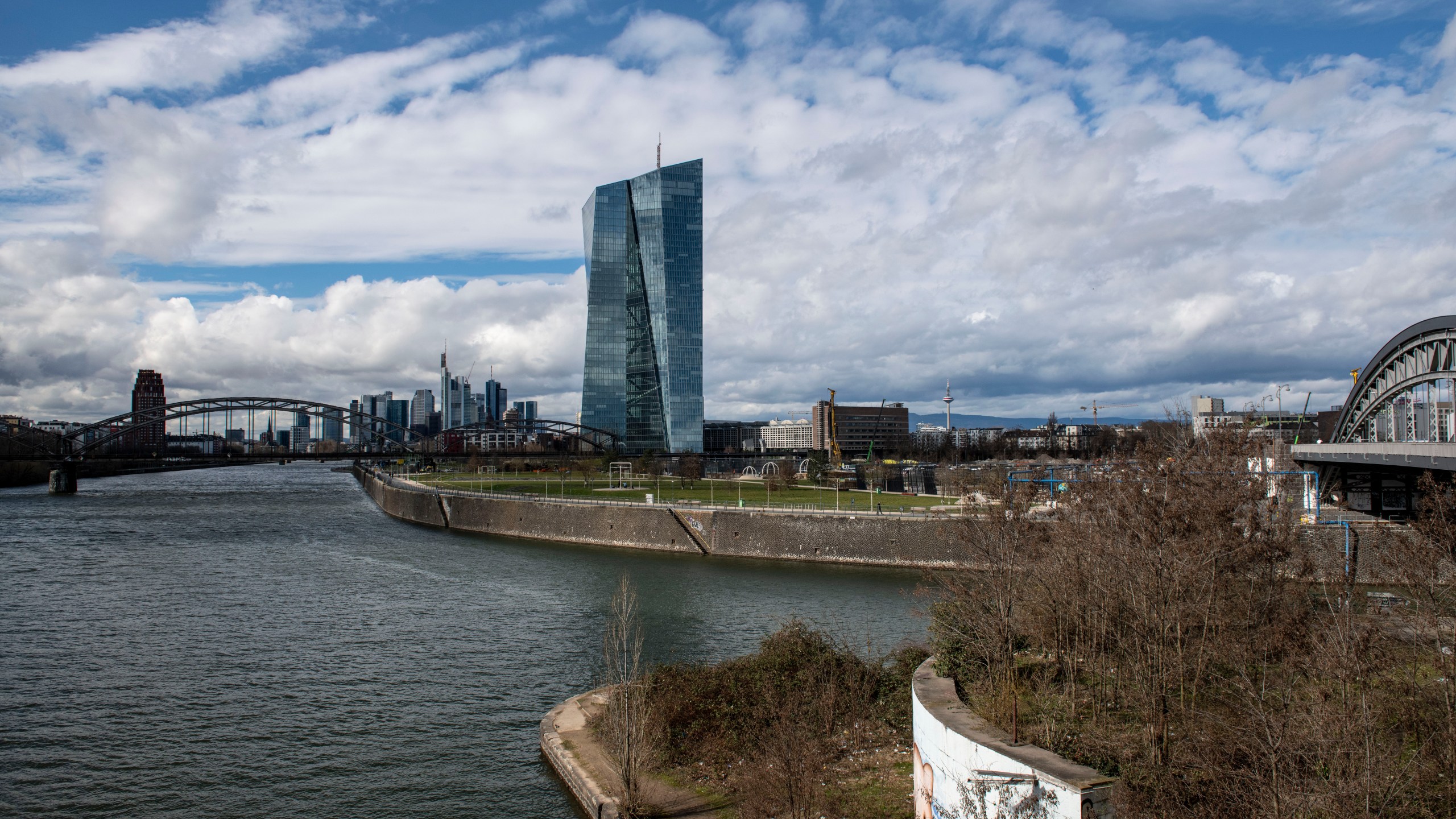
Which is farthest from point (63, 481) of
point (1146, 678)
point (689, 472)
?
point (1146, 678)

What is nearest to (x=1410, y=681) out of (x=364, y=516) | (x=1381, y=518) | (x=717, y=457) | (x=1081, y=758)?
(x=1081, y=758)

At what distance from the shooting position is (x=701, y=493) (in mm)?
75625

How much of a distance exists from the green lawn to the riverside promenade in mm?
3661

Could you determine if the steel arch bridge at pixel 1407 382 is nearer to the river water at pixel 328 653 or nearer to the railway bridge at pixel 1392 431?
the railway bridge at pixel 1392 431

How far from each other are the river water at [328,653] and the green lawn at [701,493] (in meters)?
12.5

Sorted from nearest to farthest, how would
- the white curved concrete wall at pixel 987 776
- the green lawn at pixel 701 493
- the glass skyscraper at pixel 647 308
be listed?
1. the white curved concrete wall at pixel 987 776
2. the green lawn at pixel 701 493
3. the glass skyscraper at pixel 647 308

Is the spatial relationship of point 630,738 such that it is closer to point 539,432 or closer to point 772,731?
point 772,731

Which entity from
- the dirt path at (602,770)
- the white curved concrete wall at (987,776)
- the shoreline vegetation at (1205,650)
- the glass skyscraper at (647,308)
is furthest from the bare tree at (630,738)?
the glass skyscraper at (647,308)

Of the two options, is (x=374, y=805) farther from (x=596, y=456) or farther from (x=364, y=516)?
(x=596, y=456)

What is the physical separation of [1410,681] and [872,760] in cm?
826

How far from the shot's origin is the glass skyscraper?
5837 inches

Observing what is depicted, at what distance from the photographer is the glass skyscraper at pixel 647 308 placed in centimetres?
14825

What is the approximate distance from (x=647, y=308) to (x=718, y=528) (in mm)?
100942

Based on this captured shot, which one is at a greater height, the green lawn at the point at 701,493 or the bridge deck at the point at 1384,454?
the bridge deck at the point at 1384,454
